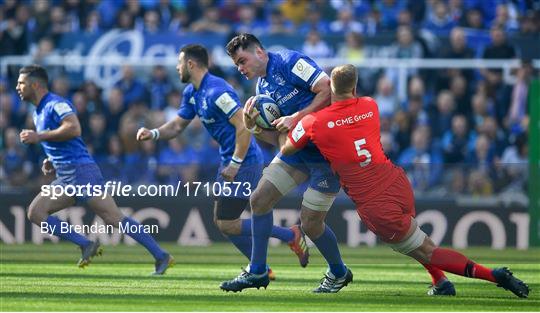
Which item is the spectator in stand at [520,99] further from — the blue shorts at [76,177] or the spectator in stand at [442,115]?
the blue shorts at [76,177]

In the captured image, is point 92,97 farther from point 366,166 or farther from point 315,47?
point 366,166

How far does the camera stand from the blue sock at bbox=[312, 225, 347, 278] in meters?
10.8

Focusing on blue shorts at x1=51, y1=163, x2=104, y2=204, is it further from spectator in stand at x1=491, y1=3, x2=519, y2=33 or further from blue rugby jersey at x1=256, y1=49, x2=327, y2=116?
spectator in stand at x1=491, y1=3, x2=519, y2=33

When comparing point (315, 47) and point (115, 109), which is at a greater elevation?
point (315, 47)

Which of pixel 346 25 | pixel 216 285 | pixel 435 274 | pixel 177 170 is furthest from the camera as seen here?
pixel 346 25

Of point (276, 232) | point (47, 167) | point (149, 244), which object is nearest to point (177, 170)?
point (47, 167)

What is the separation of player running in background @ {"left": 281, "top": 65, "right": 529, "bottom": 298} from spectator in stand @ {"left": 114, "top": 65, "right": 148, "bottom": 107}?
10.6 metres

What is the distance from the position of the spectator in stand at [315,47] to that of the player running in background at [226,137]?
791 centimetres

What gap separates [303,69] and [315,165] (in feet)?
2.65

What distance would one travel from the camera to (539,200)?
17766 millimetres

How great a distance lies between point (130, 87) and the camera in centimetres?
2067

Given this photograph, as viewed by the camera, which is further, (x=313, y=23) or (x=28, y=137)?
(x=313, y=23)

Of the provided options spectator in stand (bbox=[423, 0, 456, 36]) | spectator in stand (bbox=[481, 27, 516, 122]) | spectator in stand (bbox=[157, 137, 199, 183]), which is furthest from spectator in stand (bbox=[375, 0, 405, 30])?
spectator in stand (bbox=[157, 137, 199, 183])

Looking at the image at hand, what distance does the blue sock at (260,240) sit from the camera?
1050cm
